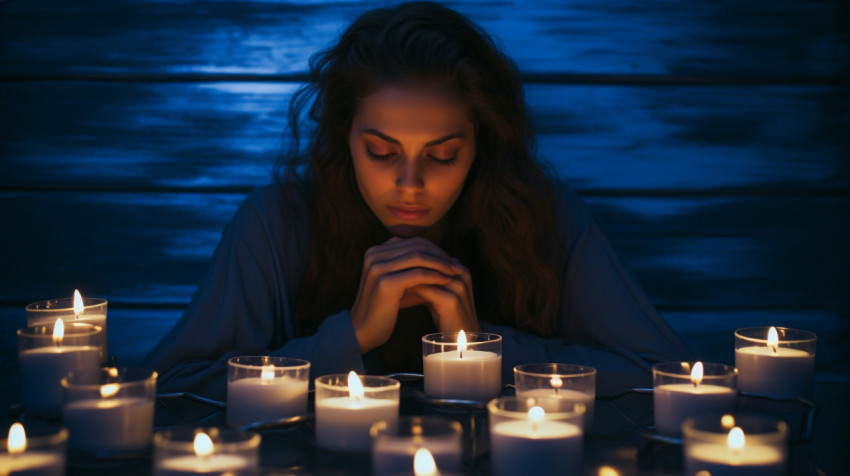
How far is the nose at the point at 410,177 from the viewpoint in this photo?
5.56ft

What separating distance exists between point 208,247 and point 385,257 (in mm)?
1176

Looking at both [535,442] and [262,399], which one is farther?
[262,399]

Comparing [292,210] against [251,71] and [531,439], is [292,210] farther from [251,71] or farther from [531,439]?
[531,439]

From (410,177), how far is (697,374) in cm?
80

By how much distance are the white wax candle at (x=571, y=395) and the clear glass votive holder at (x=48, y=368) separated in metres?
0.59

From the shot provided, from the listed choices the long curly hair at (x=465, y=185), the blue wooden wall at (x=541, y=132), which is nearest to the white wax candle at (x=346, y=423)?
the long curly hair at (x=465, y=185)

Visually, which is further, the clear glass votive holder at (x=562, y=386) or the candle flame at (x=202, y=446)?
the clear glass votive holder at (x=562, y=386)

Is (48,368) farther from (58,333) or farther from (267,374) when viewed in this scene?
(267,374)

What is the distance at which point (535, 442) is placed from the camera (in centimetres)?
86

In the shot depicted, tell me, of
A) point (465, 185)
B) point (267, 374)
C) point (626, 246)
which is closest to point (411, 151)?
point (465, 185)

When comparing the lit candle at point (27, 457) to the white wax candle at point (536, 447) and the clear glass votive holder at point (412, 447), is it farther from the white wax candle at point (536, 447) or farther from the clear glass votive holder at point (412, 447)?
the white wax candle at point (536, 447)

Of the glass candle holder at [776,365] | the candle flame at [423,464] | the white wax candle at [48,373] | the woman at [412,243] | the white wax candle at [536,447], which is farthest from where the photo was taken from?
the woman at [412,243]

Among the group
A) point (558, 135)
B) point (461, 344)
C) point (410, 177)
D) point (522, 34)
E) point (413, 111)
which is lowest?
point (461, 344)

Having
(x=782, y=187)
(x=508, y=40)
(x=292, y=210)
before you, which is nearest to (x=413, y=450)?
(x=292, y=210)
